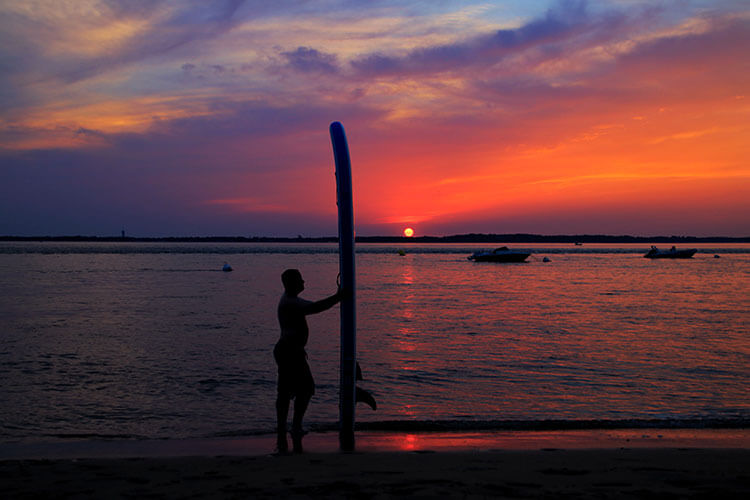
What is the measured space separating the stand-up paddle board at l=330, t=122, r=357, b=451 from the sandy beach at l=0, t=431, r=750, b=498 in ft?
2.62

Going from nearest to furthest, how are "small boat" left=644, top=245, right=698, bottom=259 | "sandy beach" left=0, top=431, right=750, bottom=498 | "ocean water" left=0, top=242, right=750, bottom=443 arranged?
"sandy beach" left=0, top=431, right=750, bottom=498 → "ocean water" left=0, top=242, right=750, bottom=443 → "small boat" left=644, top=245, right=698, bottom=259

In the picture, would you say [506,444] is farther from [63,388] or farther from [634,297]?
[634,297]

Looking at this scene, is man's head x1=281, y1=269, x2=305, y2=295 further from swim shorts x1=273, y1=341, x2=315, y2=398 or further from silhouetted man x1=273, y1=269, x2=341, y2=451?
swim shorts x1=273, y1=341, x2=315, y2=398

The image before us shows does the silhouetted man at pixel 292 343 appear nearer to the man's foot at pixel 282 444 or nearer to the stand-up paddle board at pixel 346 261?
the man's foot at pixel 282 444

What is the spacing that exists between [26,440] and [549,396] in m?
8.32

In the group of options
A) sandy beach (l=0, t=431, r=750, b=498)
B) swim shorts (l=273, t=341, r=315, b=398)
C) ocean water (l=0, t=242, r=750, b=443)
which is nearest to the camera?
sandy beach (l=0, t=431, r=750, b=498)

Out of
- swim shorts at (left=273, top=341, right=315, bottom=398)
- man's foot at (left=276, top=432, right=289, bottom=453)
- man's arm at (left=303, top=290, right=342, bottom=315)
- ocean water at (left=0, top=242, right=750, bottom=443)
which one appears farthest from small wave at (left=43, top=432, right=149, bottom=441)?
man's arm at (left=303, top=290, right=342, bottom=315)

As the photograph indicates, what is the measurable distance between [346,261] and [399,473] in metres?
2.23

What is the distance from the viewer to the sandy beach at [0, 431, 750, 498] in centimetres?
509

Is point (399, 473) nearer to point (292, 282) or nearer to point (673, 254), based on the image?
point (292, 282)

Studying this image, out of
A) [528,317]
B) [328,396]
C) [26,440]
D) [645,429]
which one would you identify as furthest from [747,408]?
[528,317]

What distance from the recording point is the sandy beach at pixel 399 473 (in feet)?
16.7

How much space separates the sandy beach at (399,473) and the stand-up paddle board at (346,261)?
2.62ft

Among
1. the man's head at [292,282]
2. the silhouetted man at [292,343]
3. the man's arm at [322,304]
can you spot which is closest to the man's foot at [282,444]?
the silhouetted man at [292,343]
